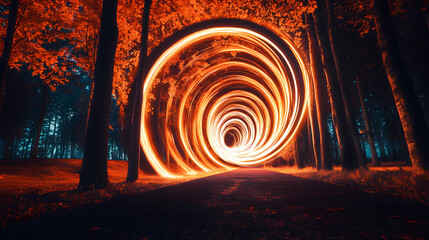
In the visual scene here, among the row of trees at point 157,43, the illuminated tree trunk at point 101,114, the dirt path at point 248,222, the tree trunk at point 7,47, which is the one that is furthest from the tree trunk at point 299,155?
the tree trunk at point 7,47

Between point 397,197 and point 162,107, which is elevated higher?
point 162,107

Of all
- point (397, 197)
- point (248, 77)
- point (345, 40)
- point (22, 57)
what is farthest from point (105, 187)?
point (248, 77)

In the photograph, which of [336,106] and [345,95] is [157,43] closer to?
[336,106]

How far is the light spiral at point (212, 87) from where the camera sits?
1356 centimetres

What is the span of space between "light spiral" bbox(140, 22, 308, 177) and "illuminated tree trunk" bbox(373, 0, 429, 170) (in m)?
6.23

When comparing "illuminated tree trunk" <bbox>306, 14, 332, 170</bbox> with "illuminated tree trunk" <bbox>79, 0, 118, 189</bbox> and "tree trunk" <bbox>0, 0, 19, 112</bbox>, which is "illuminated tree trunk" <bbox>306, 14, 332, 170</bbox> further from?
"tree trunk" <bbox>0, 0, 19, 112</bbox>

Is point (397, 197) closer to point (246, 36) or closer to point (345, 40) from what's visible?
point (246, 36)

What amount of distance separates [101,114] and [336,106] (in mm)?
8992

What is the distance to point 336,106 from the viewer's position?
9.73 metres

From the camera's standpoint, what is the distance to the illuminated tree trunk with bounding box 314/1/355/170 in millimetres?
9188

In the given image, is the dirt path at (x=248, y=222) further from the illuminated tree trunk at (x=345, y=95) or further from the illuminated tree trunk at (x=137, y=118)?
the illuminated tree trunk at (x=345, y=95)

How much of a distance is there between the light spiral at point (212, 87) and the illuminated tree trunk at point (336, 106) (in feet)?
8.80

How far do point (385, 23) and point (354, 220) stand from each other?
6969 mm

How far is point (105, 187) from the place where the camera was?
22.0 feet
